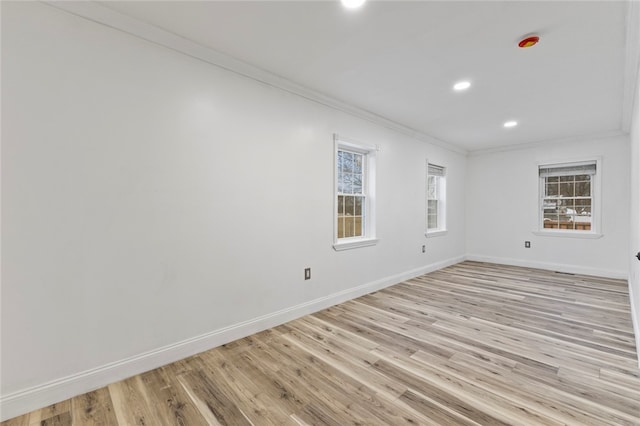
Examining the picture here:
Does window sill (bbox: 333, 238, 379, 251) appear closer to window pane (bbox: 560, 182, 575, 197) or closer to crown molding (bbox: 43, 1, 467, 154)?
crown molding (bbox: 43, 1, 467, 154)

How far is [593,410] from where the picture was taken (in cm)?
169

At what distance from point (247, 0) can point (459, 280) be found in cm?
469

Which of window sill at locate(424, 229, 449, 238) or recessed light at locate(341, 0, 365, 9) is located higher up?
recessed light at locate(341, 0, 365, 9)

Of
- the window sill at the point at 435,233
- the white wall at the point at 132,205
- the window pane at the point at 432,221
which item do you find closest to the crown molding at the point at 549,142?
the window pane at the point at 432,221

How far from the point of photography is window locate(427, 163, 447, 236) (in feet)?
18.4

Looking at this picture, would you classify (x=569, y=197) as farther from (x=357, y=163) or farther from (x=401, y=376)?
(x=401, y=376)

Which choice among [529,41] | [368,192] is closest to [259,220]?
[368,192]

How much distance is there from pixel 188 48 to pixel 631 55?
11.8ft

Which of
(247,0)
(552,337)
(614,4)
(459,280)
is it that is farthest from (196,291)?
(459,280)

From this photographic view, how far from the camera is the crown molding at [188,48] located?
1.88m

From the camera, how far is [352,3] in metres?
1.87

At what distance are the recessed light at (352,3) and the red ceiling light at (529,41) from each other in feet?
4.44

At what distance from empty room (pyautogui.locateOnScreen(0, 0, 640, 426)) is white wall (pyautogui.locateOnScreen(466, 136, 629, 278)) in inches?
57.7

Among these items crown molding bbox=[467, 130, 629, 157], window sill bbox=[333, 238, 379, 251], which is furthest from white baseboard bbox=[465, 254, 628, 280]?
window sill bbox=[333, 238, 379, 251]
